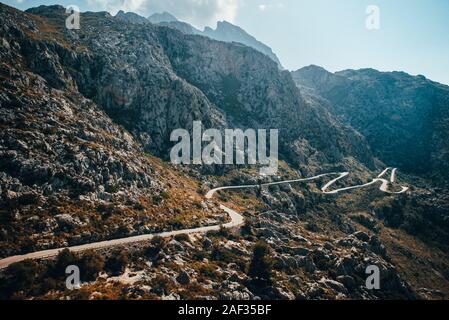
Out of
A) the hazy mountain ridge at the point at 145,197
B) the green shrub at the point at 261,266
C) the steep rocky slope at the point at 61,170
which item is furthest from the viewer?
the green shrub at the point at 261,266

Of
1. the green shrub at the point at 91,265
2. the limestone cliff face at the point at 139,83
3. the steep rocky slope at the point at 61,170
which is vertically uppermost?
the limestone cliff face at the point at 139,83

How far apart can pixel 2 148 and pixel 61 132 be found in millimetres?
16867

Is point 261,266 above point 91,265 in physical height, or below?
below

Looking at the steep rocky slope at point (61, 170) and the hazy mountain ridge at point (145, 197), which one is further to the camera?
the steep rocky slope at point (61, 170)

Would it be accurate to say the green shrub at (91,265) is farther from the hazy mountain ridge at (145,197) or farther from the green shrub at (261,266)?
the green shrub at (261,266)

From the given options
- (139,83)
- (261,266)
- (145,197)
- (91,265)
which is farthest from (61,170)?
(139,83)

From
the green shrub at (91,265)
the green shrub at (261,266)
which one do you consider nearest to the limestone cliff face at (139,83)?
the green shrub at (261,266)

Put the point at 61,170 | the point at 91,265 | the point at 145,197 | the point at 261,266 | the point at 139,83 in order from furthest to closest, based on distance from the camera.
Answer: the point at 139,83 < the point at 145,197 < the point at 61,170 < the point at 261,266 < the point at 91,265

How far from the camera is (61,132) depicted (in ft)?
276

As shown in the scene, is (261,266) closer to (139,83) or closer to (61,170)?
(61,170)

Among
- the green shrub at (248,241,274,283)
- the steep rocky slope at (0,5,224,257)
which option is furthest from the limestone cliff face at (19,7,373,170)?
the green shrub at (248,241,274,283)

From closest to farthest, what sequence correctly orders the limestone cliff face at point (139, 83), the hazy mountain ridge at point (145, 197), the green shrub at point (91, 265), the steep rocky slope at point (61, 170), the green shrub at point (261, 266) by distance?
the green shrub at point (91, 265), the hazy mountain ridge at point (145, 197), the steep rocky slope at point (61, 170), the green shrub at point (261, 266), the limestone cliff face at point (139, 83)
